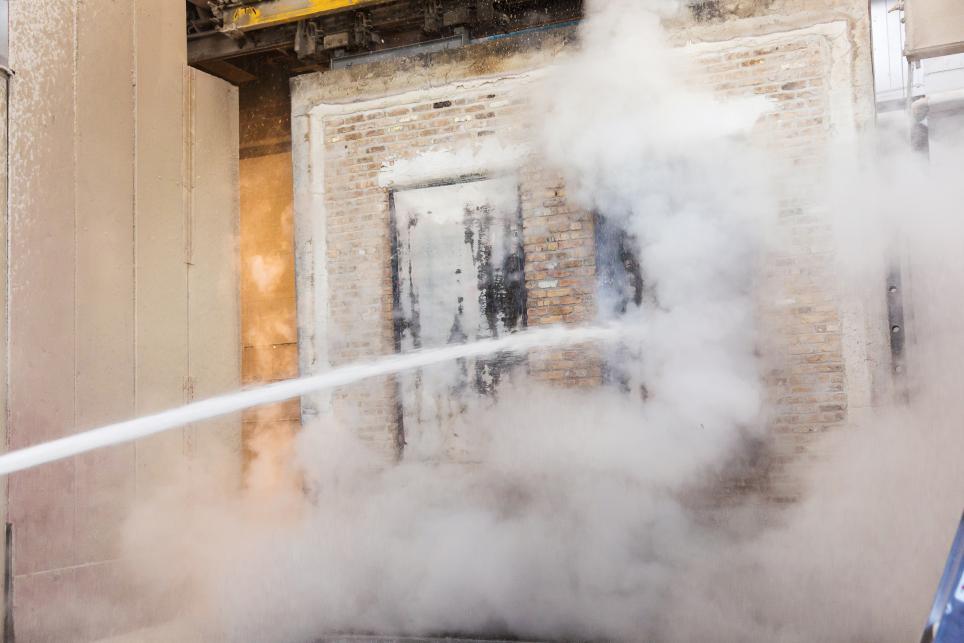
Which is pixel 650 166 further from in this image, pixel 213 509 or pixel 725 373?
pixel 213 509

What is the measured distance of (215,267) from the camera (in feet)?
21.9

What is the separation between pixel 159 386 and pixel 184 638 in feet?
6.09

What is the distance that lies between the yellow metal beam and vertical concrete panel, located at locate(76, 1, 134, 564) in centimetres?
110

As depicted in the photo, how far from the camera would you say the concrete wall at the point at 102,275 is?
16.0 ft

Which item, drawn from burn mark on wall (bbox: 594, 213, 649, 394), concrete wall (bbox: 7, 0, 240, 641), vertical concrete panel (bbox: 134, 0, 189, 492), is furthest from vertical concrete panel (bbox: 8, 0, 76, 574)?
burn mark on wall (bbox: 594, 213, 649, 394)

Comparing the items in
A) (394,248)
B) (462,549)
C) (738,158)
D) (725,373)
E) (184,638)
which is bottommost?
(184,638)

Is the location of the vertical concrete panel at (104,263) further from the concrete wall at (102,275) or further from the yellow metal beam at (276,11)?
the yellow metal beam at (276,11)

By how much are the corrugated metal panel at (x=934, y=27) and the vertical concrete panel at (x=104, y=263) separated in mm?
5475

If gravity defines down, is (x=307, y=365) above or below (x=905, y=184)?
below

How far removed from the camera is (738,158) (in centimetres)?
531

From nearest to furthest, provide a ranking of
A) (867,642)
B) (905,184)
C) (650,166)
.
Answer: (867,642), (905,184), (650,166)

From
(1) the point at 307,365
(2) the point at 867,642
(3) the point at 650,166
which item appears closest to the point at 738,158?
(3) the point at 650,166

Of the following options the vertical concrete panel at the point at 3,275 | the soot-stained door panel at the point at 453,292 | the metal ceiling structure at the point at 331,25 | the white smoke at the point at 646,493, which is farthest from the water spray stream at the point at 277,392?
the metal ceiling structure at the point at 331,25

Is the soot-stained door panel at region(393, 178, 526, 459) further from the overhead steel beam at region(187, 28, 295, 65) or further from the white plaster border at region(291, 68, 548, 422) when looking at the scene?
the overhead steel beam at region(187, 28, 295, 65)
